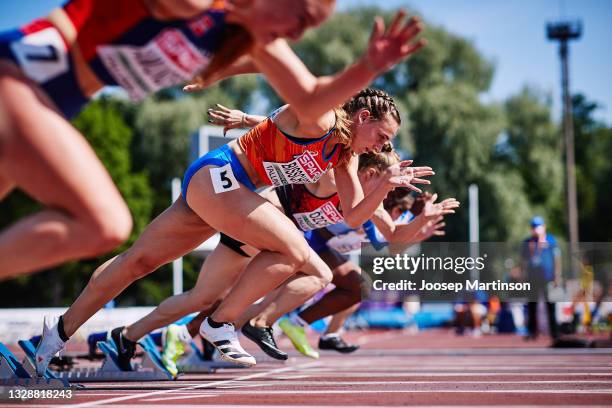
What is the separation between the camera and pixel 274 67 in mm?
3963

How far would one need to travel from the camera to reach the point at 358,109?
18.8ft

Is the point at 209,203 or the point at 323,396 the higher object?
the point at 209,203

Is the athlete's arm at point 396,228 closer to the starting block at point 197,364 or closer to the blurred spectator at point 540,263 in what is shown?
the starting block at point 197,364

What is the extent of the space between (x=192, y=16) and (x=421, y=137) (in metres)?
32.9

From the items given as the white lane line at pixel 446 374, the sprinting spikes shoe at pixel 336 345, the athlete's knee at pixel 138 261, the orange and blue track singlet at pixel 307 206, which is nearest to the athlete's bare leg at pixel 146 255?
the athlete's knee at pixel 138 261

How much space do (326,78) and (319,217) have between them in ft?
10.2

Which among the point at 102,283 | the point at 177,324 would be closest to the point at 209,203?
the point at 102,283

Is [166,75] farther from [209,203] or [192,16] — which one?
[209,203]

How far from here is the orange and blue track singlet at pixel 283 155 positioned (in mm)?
5297

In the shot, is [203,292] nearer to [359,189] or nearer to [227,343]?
[227,343]

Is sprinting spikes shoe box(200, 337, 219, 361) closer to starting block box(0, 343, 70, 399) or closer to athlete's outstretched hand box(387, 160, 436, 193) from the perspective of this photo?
starting block box(0, 343, 70, 399)

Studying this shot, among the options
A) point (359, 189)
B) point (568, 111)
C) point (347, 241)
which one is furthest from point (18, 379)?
point (568, 111)

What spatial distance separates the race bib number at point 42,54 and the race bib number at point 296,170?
208 cm

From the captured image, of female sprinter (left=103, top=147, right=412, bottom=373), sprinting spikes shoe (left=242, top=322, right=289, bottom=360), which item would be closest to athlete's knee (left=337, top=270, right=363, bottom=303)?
female sprinter (left=103, top=147, right=412, bottom=373)
